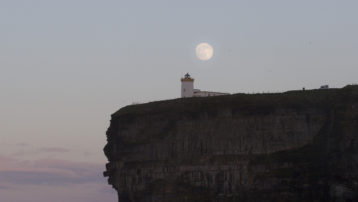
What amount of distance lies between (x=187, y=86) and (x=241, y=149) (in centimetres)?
1652

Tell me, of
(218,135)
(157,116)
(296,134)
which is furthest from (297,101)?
(157,116)

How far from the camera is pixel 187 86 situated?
3799 inches

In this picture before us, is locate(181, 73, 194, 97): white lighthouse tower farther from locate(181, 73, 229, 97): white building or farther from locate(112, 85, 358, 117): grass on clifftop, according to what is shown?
locate(112, 85, 358, 117): grass on clifftop

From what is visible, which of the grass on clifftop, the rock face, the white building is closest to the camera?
the rock face

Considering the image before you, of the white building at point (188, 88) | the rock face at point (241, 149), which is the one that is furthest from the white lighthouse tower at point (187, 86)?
the rock face at point (241, 149)

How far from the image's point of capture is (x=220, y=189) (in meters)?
81.6

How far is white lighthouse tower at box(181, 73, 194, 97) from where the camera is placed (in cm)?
9631

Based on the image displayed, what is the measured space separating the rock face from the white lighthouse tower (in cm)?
812

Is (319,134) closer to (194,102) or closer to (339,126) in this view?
(339,126)

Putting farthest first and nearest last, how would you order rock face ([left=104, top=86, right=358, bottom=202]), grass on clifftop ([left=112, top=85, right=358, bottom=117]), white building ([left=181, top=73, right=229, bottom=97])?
white building ([left=181, top=73, right=229, bottom=97])
grass on clifftop ([left=112, top=85, right=358, bottom=117])
rock face ([left=104, top=86, right=358, bottom=202])

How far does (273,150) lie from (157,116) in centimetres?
1306

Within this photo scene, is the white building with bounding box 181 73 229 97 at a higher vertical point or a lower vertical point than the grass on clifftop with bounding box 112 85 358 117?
higher

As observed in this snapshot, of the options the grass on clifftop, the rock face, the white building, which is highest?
the white building

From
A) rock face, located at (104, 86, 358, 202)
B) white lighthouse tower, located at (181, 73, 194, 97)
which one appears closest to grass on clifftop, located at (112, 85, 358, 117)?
rock face, located at (104, 86, 358, 202)
